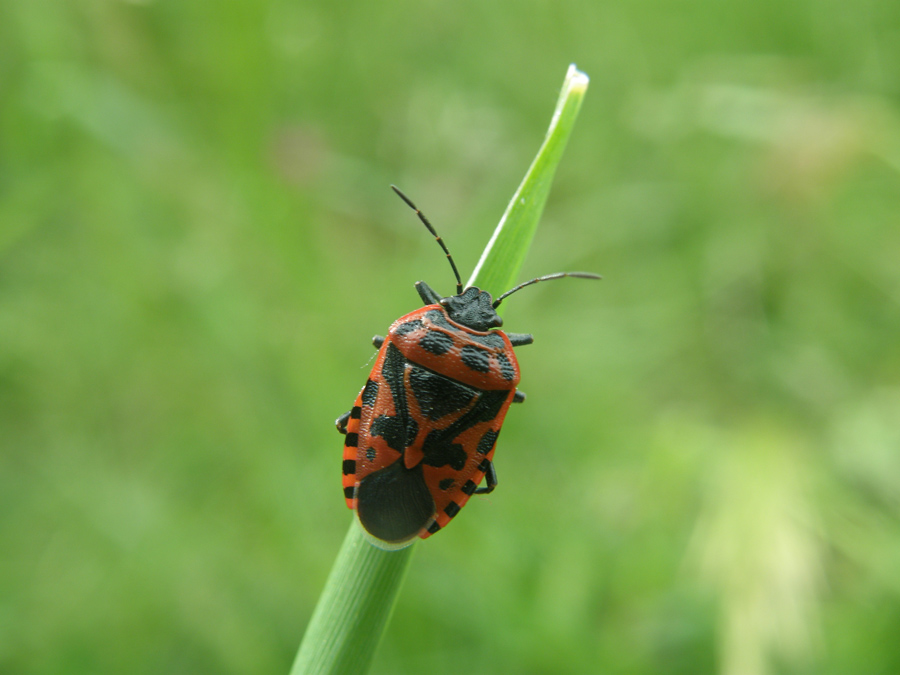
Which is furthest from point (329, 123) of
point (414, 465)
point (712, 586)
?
point (712, 586)

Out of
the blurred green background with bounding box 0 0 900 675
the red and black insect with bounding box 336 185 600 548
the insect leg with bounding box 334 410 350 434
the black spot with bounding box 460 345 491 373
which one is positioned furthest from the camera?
the blurred green background with bounding box 0 0 900 675

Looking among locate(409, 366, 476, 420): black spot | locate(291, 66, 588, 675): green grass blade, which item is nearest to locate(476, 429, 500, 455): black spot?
locate(409, 366, 476, 420): black spot

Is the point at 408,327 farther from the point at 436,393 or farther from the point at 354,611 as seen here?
the point at 354,611

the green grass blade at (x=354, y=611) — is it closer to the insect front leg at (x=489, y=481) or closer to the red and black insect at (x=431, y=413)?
the red and black insect at (x=431, y=413)

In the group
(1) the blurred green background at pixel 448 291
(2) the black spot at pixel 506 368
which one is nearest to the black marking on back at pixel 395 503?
(2) the black spot at pixel 506 368

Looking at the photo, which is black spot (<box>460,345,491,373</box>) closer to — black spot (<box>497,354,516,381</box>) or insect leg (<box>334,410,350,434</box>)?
black spot (<box>497,354,516,381</box>)

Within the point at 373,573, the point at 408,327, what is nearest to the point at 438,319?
the point at 408,327
